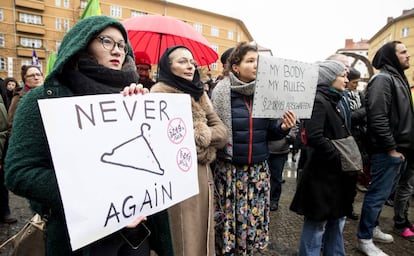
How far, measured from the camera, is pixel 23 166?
3.68 ft

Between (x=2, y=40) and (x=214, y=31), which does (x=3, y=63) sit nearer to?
(x=2, y=40)

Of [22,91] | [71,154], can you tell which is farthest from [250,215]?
[22,91]

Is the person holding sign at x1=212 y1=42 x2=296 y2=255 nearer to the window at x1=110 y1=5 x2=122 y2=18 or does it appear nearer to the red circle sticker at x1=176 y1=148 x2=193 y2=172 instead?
the red circle sticker at x1=176 y1=148 x2=193 y2=172

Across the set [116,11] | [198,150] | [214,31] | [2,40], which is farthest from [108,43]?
[214,31]

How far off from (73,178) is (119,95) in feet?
1.31

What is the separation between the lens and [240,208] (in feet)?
7.53

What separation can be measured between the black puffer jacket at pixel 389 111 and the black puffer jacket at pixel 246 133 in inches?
48.9

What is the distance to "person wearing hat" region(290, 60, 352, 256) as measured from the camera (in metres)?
2.35

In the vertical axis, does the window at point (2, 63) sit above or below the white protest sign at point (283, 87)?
above

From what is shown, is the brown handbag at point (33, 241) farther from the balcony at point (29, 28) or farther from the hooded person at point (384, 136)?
the balcony at point (29, 28)

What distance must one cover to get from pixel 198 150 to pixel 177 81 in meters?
0.57

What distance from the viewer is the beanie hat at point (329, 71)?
2.42 m

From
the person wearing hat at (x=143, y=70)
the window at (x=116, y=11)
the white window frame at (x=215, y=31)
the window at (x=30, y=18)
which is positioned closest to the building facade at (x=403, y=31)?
the white window frame at (x=215, y=31)

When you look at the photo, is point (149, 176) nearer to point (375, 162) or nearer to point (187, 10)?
point (375, 162)
